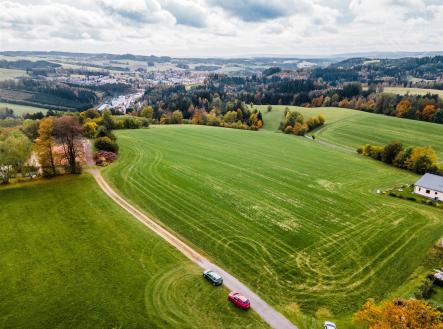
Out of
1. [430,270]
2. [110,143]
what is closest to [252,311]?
[430,270]

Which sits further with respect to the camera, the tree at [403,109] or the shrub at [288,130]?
the tree at [403,109]

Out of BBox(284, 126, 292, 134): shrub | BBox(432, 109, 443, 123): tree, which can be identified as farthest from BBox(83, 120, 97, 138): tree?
BBox(432, 109, 443, 123): tree

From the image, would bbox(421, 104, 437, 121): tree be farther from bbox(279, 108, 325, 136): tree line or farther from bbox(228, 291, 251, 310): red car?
bbox(228, 291, 251, 310): red car

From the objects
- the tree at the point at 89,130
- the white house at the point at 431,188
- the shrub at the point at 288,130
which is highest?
the tree at the point at 89,130

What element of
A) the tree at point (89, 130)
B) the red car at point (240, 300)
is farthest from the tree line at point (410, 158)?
the tree at point (89, 130)

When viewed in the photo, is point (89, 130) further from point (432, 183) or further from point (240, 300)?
point (432, 183)

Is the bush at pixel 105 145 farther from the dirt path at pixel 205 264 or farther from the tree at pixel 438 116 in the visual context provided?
the tree at pixel 438 116
